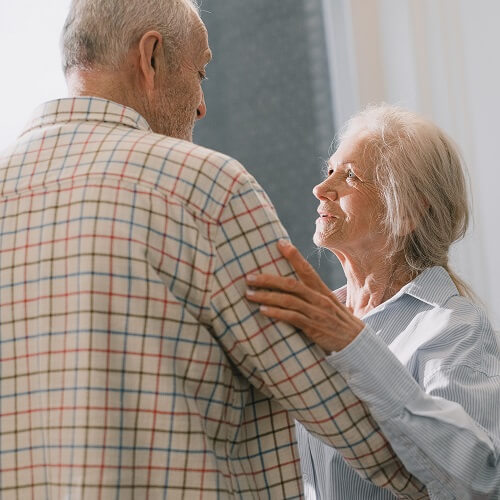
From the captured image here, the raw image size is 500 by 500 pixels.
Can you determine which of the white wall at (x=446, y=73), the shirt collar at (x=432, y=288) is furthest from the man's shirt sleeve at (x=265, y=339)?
the white wall at (x=446, y=73)

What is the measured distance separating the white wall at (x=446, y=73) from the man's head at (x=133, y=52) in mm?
1518

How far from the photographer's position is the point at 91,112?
4.05ft

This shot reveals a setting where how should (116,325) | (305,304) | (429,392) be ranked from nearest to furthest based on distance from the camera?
(116,325) < (305,304) < (429,392)

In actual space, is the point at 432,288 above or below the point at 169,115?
below

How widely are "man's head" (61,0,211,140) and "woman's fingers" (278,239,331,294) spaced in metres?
0.30

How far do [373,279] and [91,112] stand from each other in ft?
2.63

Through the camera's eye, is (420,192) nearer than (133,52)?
No

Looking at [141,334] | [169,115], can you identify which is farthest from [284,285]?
[169,115]

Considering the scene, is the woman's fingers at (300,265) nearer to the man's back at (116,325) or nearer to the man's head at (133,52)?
the man's back at (116,325)

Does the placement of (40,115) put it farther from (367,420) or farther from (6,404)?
(367,420)

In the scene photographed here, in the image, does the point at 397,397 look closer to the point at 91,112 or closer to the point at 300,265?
the point at 300,265

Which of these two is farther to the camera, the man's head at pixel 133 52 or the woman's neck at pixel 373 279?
the woman's neck at pixel 373 279

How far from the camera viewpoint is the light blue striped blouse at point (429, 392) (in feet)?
4.14

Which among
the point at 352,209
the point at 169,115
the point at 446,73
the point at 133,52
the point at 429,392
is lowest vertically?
the point at 429,392
